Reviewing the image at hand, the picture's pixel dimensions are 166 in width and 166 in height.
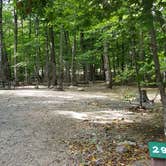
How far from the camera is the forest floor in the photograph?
6.45 meters

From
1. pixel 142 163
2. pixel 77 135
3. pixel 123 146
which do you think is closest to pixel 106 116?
pixel 77 135

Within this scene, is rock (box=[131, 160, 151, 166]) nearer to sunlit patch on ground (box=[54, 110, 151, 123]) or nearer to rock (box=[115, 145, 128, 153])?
rock (box=[115, 145, 128, 153])

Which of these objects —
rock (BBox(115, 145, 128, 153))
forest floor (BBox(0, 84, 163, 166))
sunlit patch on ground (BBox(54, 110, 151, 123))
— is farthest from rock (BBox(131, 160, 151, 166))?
sunlit patch on ground (BBox(54, 110, 151, 123))

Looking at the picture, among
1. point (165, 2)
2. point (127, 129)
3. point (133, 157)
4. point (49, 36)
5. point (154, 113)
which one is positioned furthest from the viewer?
point (49, 36)

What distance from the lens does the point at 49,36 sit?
27.3m

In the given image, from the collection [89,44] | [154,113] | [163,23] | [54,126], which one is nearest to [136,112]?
[154,113]

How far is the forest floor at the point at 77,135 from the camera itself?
6.45 m

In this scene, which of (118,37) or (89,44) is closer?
(118,37)

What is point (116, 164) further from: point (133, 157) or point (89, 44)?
point (89, 44)

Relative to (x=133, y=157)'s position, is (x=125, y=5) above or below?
above

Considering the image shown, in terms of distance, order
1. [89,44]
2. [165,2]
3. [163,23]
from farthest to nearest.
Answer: [89,44]
[163,23]
[165,2]

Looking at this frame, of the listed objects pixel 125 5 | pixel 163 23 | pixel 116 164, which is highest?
pixel 125 5

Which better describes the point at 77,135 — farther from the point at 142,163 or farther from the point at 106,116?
the point at 106,116

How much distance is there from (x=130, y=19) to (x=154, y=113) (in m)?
5.40
